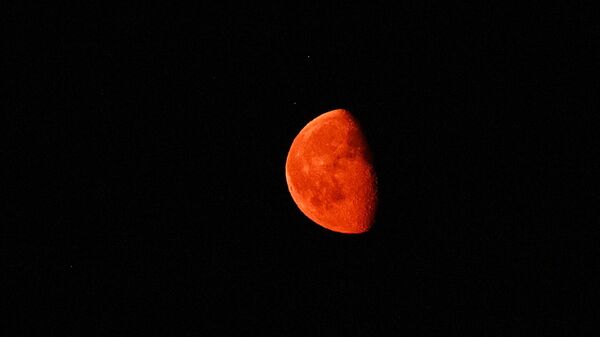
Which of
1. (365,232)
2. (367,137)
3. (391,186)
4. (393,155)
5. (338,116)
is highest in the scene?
(338,116)

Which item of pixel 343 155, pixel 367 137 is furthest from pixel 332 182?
pixel 367 137

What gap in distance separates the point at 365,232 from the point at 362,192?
→ 0.29 meters

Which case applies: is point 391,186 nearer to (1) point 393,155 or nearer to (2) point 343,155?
(1) point 393,155

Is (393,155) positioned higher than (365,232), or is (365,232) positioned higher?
(393,155)

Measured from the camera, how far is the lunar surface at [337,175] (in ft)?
6.09

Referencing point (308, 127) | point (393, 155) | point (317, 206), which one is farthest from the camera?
point (308, 127)

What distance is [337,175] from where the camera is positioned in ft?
6.10

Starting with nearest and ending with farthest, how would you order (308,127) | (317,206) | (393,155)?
(393,155) → (317,206) → (308,127)

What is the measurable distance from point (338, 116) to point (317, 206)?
0.46 meters

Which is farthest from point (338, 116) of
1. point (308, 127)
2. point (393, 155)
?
point (393, 155)

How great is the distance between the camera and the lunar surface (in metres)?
1.86

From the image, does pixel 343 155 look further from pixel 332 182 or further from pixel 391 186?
pixel 391 186

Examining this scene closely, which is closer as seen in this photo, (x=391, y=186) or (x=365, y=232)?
(x=391, y=186)

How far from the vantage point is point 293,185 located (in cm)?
210
